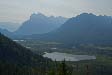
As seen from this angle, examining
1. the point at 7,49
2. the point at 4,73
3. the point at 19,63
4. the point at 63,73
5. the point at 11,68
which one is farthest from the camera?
the point at 7,49

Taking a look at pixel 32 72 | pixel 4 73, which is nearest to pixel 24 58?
pixel 32 72

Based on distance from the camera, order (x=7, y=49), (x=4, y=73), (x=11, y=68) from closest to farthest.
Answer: (x=4, y=73), (x=11, y=68), (x=7, y=49)

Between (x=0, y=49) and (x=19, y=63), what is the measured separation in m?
17.9

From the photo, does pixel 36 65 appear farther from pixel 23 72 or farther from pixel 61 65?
pixel 61 65

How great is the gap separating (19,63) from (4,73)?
35.2 m

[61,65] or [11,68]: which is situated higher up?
[61,65]

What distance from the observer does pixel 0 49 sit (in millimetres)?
191750

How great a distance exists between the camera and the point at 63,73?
43.6 meters

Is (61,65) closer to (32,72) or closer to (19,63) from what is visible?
(32,72)

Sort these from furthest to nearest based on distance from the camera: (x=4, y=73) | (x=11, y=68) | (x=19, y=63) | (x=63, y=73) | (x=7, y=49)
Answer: (x=7, y=49) → (x=19, y=63) → (x=11, y=68) → (x=4, y=73) → (x=63, y=73)

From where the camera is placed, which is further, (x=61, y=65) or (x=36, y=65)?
(x=36, y=65)

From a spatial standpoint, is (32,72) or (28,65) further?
(28,65)

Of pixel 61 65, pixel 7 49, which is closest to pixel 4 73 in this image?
pixel 7 49

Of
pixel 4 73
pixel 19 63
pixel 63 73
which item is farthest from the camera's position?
pixel 19 63
